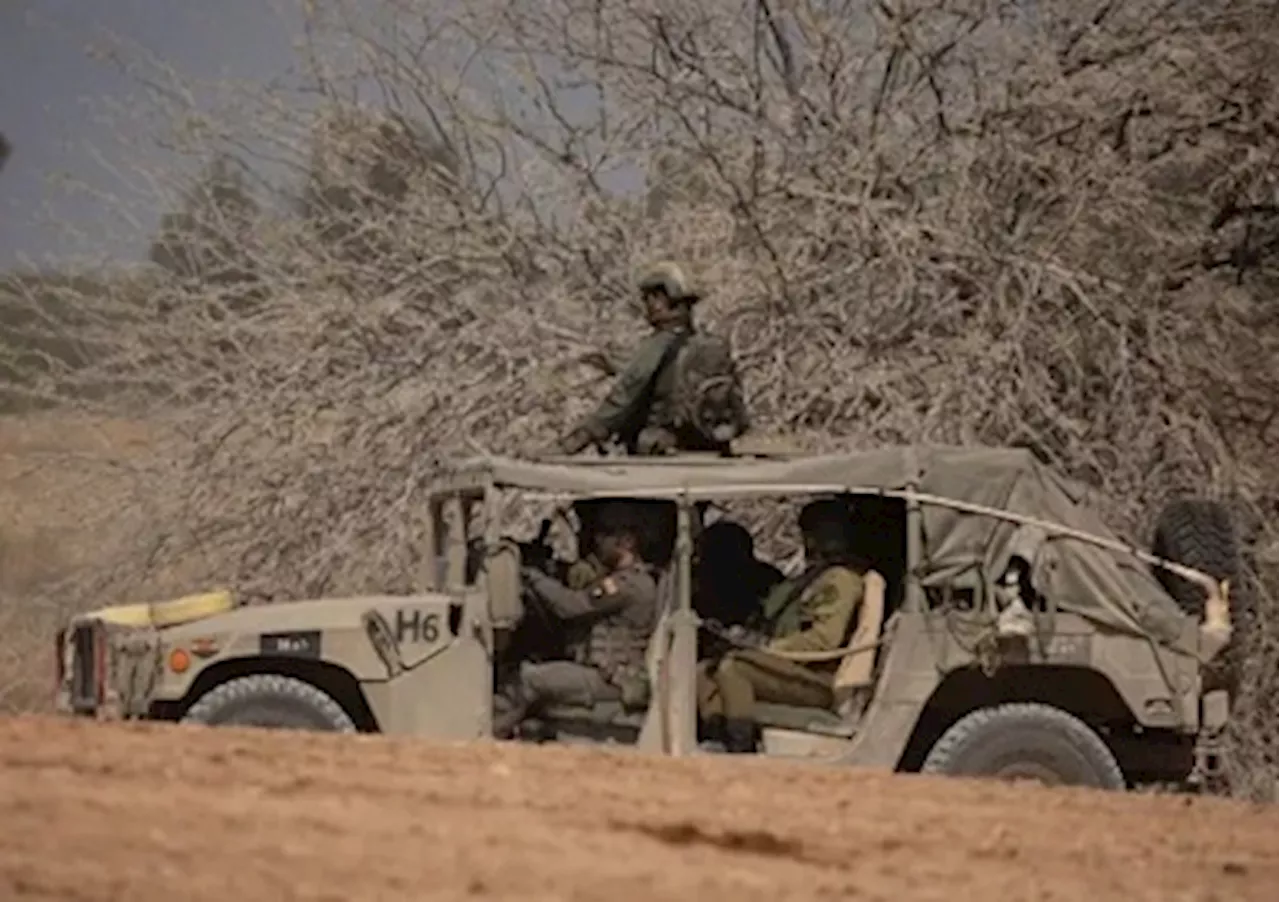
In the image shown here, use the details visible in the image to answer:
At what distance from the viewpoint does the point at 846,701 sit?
33.2 feet

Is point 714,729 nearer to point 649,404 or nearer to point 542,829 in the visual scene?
point 649,404

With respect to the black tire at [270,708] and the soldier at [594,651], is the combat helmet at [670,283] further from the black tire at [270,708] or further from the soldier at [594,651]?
the black tire at [270,708]

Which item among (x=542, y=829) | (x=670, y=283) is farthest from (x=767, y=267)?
(x=542, y=829)

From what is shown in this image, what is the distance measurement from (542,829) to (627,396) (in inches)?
179

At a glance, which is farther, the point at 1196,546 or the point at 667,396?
the point at 1196,546

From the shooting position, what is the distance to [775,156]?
583 inches

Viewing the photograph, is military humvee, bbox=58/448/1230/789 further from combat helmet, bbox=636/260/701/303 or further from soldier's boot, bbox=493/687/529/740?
combat helmet, bbox=636/260/701/303

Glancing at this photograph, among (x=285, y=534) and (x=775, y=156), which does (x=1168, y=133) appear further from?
(x=285, y=534)

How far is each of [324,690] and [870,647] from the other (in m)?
2.00

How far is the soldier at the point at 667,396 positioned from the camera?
10.9 m

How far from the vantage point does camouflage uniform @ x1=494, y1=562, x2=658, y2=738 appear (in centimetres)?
1000

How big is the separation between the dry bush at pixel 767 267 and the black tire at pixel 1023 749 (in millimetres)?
3728

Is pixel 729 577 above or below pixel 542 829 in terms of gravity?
above

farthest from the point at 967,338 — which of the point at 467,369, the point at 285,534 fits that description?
the point at 285,534
